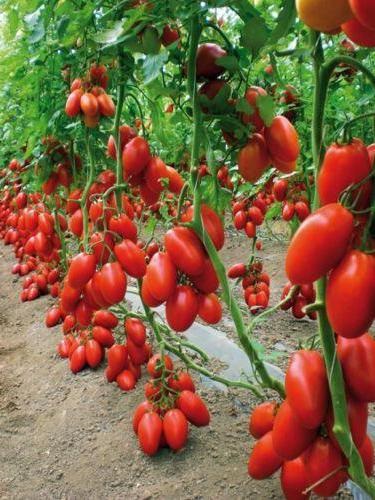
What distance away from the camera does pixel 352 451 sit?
30.9 inches

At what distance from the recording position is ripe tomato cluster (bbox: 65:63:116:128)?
134cm

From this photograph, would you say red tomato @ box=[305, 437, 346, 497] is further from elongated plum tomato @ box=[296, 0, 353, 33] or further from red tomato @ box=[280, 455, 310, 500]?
A: elongated plum tomato @ box=[296, 0, 353, 33]

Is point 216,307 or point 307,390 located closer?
point 307,390

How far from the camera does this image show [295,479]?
1.09 m

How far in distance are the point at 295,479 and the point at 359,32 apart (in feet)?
3.13

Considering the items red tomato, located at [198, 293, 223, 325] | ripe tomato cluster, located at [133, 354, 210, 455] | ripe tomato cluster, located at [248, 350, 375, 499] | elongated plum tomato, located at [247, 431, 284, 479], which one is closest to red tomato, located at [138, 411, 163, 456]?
ripe tomato cluster, located at [133, 354, 210, 455]

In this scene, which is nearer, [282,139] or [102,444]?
[282,139]

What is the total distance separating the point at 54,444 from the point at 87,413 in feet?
0.61

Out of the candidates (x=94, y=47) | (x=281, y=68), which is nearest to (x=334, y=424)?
(x=94, y=47)

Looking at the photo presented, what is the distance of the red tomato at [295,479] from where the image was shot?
1.08 m

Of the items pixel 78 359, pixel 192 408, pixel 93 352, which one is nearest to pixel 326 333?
pixel 192 408

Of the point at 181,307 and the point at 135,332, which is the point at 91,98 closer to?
the point at 181,307

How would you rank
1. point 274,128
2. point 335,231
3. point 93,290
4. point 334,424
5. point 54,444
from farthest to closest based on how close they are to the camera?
point 54,444
point 93,290
point 274,128
point 334,424
point 335,231

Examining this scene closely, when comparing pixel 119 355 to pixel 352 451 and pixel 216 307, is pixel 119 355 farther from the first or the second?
pixel 352 451
